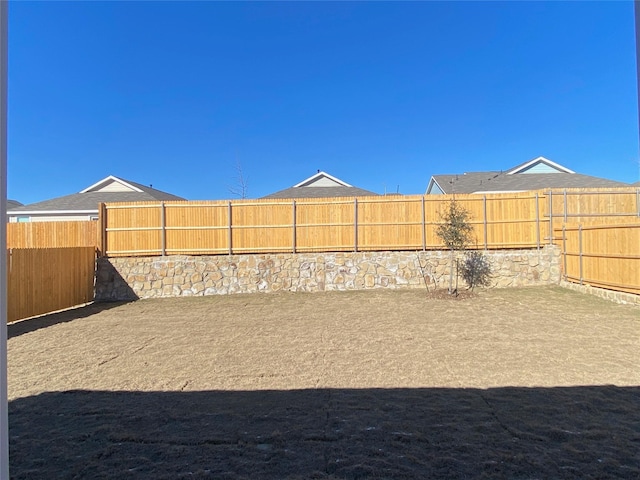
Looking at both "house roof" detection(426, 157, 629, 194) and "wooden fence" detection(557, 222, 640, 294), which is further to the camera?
"house roof" detection(426, 157, 629, 194)

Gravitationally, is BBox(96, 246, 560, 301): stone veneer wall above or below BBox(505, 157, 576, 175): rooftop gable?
below

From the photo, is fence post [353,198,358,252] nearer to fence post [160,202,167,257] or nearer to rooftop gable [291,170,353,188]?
fence post [160,202,167,257]

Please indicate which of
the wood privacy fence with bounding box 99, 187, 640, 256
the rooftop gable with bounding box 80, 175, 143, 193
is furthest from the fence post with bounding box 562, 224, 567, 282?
the rooftop gable with bounding box 80, 175, 143, 193

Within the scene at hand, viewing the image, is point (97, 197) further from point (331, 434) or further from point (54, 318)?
point (331, 434)

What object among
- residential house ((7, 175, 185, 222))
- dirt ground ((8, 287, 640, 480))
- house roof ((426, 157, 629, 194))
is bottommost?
dirt ground ((8, 287, 640, 480))

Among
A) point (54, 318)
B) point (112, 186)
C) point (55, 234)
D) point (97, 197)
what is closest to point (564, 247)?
point (54, 318)

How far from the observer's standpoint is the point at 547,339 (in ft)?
18.8

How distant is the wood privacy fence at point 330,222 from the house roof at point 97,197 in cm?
813

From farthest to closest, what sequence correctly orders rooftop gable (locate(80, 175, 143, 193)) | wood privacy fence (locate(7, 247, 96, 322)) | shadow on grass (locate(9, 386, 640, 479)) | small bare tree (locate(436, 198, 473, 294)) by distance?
1. rooftop gable (locate(80, 175, 143, 193))
2. small bare tree (locate(436, 198, 473, 294))
3. wood privacy fence (locate(7, 247, 96, 322))
4. shadow on grass (locate(9, 386, 640, 479))

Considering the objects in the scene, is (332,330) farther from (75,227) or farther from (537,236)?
(75,227)

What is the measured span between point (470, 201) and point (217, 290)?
806 cm

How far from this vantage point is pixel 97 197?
Result: 19.1 metres

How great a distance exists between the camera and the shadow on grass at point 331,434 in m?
2.49

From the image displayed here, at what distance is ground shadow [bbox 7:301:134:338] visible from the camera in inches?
291
